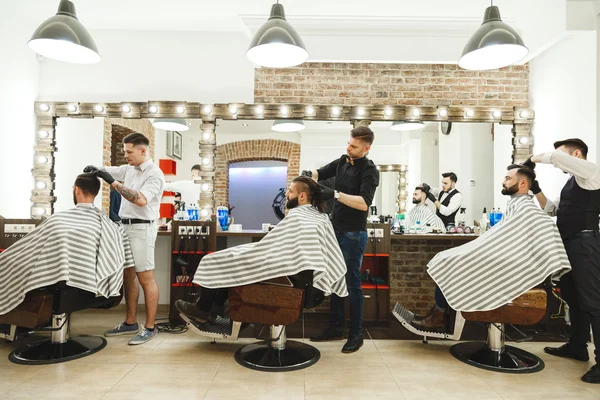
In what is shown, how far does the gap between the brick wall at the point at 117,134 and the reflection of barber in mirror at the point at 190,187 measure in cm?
36

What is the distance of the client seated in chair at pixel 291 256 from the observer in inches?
86.0

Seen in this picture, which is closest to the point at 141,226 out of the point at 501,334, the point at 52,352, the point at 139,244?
the point at 139,244

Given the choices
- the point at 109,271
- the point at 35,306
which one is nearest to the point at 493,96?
the point at 109,271

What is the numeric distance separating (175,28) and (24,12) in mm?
1291

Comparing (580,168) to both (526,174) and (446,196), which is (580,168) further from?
(446,196)

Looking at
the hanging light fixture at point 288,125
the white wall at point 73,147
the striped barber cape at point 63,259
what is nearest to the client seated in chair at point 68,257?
the striped barber cape at point 63,259

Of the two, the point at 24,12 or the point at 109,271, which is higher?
the point at 24,12

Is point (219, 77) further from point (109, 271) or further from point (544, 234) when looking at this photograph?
point (544, 234)

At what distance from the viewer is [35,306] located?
223 centimetres

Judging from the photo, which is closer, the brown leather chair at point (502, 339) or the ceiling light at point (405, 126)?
the brown leather chair at point (502, 339)

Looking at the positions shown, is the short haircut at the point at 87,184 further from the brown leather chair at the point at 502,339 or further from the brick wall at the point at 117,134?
the brown leather chair at the point at 502,339

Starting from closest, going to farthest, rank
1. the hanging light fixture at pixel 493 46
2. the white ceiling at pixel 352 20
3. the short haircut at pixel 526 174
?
1. the short haircut at pixel 526 174
2. the hanging light fixture at pixel 493 46
3. the white ceiling at pixel 352 20

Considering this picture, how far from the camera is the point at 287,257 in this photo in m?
2.19

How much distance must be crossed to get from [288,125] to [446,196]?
65.3 inches
